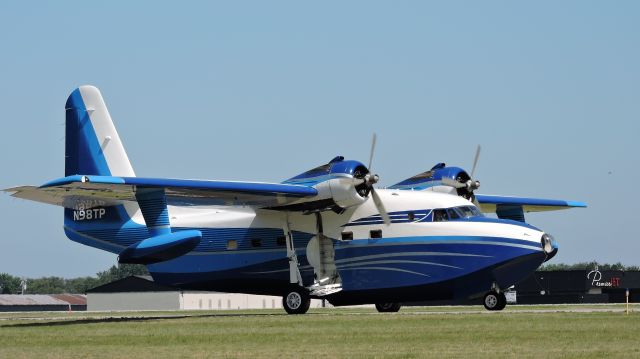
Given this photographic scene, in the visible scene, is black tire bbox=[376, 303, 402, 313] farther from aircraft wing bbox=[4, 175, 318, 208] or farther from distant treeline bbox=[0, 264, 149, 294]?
distant treeline bbox=[0, 264, 149, 294]

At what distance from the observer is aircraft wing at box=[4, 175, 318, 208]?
33094 millimetres

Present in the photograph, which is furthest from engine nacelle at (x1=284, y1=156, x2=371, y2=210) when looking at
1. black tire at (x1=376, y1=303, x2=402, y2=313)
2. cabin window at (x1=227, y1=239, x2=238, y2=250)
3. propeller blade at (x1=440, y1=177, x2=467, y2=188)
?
black tire at (x1=376, y1=303, x2=402, y2=313)

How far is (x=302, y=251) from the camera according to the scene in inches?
1512

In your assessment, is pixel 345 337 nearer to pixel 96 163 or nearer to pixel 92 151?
pixel 96 163

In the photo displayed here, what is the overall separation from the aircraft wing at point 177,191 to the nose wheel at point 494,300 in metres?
7.37

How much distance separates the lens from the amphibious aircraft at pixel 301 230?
115ft

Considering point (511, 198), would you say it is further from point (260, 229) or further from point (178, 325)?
point (178, 325)

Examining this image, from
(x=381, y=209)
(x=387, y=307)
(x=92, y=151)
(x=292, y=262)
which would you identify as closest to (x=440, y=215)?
(x=381, y=209)

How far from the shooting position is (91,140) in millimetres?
41375

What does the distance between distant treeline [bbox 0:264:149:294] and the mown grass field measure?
126357mm

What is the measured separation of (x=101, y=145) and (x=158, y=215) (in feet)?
25.7

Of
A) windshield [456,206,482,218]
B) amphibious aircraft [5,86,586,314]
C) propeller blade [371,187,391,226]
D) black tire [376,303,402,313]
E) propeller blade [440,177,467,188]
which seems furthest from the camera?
black tire [376,303,402,313]

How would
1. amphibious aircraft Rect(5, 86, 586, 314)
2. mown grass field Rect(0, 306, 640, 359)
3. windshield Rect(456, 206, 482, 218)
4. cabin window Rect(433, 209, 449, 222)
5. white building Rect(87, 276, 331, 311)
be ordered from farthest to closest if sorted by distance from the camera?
white building Rect(87, 276, 331, 311), windshield Rect(456, 206, 482, 218), cabin window Rect(433, 209, 449, 222), amphibious aircraft Rect(5, 86, 586, 314), mown grass field Rect(0, 306, 640, 359)

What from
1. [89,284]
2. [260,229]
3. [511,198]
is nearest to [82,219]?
[260,229]
